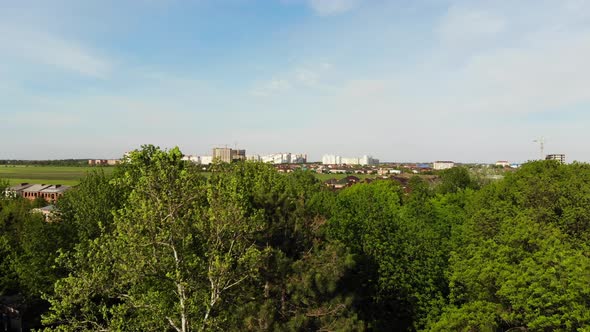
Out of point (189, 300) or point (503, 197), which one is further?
point (503, 197)

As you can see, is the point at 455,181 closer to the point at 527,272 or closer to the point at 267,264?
the point at 527,272

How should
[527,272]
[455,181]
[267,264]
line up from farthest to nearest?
[455,181] → [527,272] → [267,264]

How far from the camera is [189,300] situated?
13.5 m

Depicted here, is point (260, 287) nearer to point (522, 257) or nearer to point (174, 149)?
point (174, 149)

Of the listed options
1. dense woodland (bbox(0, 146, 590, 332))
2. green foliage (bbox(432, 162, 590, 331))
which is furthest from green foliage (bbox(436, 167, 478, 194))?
green foliage (bbox(432, 162, 590, 331))

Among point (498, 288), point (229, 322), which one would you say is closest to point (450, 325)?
point (498, 288)

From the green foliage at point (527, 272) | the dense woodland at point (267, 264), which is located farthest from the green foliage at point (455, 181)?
the green foliage at point (527, 272)

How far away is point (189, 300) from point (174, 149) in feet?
18.6

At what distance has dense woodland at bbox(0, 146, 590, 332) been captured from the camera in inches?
552

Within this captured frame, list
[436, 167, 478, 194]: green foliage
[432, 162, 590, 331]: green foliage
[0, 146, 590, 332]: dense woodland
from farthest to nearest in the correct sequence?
[436, 167, 478, 194]: green foliage → [432, 162, 590, 331]: green foliage → [0, 146, 590, 332]: dense woodland

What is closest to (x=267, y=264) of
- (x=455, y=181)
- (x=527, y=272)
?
(x=527, y=272)

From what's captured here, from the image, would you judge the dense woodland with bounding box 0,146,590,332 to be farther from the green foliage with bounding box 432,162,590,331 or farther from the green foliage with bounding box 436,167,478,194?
the green foliage with bounding box 436,167,478,194

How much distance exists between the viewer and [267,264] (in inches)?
678

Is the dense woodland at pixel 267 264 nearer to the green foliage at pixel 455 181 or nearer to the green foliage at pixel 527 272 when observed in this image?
the green foliage at pixel 527 272
